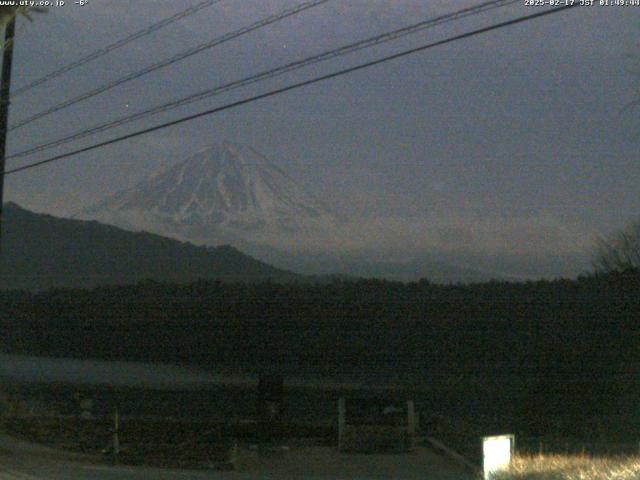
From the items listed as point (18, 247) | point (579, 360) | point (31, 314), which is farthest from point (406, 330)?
point (18, 247)

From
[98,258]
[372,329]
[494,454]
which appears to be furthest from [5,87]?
[98,258]

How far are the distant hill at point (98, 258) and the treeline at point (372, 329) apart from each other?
5263mm

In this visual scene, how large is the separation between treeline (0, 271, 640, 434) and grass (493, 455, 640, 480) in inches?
595

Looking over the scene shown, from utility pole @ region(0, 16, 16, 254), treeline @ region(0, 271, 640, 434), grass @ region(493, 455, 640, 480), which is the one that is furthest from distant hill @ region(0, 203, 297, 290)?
grass @ region(493, 455, 640, 480)

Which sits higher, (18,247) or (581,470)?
(18,247)

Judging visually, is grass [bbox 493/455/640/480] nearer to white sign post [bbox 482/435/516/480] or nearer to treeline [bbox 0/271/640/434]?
white sign post [bbox 482/435/516/480]

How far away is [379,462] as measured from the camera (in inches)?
640

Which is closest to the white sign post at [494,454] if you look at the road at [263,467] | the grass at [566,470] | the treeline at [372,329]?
the grass at [566,470]

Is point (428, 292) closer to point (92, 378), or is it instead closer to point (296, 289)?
point (296, 289)

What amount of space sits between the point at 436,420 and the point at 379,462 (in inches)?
226

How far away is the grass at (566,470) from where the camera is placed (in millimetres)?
8781

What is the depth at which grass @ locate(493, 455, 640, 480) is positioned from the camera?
878cm

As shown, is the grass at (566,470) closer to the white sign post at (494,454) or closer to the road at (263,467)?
the white sign post at (494,454)

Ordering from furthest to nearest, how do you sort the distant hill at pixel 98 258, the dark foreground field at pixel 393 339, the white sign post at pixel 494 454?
the distant hill at pixel 98 258
the dark foreground field at pixel 393 339
the white sign post at pixel 494 454
